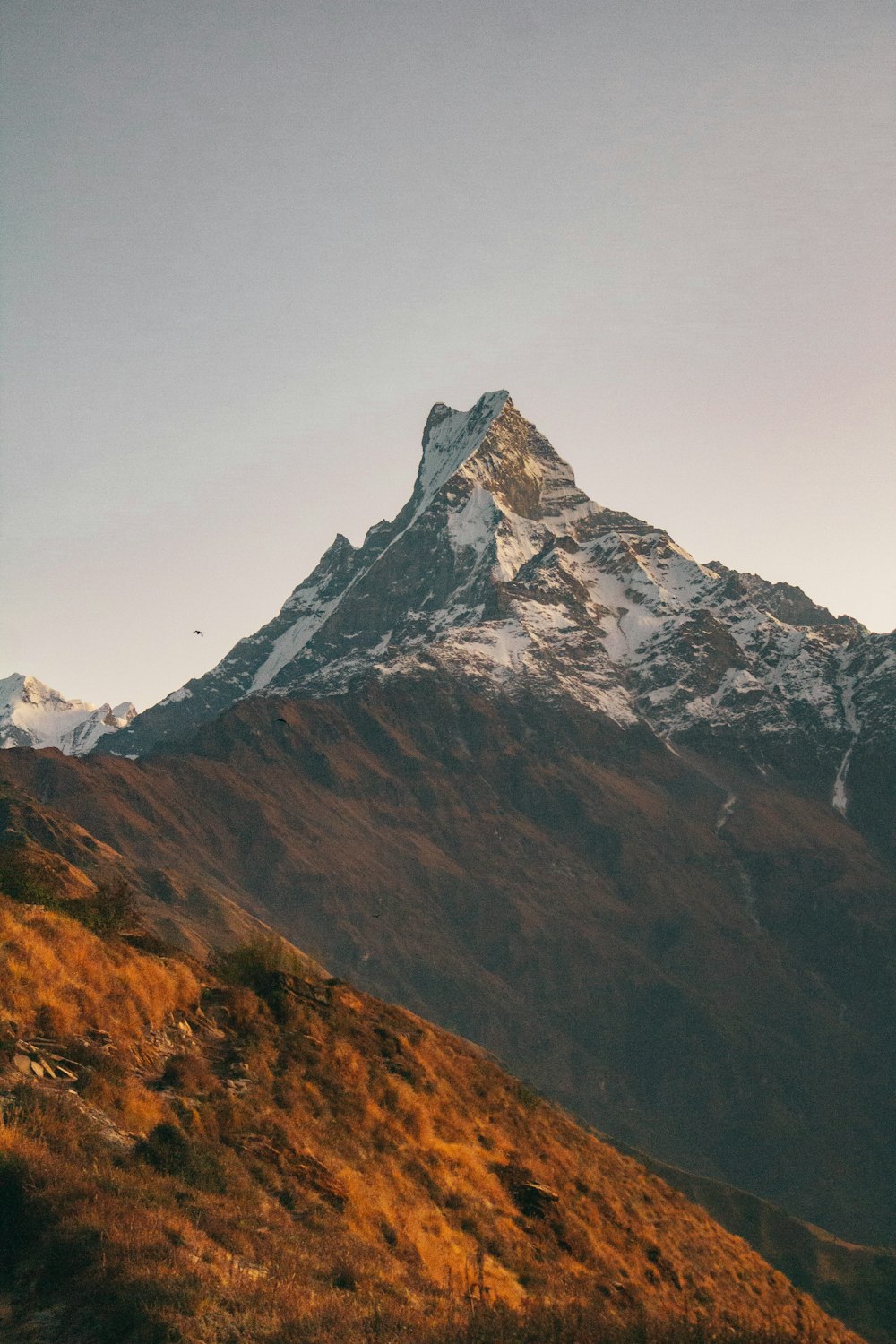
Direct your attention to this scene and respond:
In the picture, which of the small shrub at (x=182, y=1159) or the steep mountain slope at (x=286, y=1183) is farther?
the small shrub at (x=182, y=1159)

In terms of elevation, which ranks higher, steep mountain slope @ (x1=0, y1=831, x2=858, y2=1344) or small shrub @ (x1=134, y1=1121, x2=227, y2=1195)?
steep mountain slope @ (x1=0, y1=831, x2=858, y2=1344)

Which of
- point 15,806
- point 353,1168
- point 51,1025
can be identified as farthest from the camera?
point 15,806

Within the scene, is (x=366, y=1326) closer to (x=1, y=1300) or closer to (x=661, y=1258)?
(x=1, y=1300)

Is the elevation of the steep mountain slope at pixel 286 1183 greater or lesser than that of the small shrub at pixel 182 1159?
greater

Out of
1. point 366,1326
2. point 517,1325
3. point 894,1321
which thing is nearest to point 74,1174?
point 366,1326

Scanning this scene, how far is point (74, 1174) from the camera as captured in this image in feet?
58.1

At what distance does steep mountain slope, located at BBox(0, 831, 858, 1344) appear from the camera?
15906mm

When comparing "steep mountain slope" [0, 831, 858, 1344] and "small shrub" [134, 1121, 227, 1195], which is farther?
"small shrub" [134, 1121, 227, 1195]

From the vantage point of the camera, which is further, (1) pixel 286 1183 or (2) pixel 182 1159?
(1) pixel 286 1183

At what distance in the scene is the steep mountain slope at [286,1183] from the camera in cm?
1591

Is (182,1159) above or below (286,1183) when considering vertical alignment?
below

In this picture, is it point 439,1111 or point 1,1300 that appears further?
point 439,1111

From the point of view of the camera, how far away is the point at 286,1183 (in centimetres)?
2341

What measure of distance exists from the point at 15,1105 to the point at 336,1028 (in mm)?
15916
